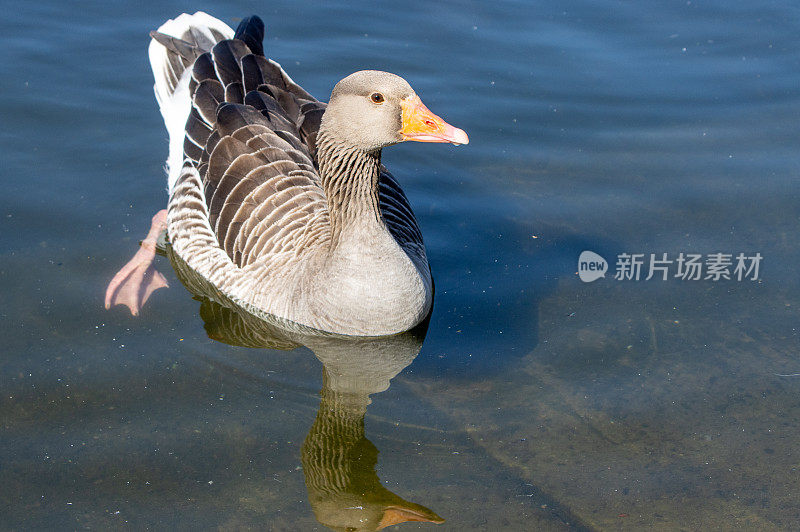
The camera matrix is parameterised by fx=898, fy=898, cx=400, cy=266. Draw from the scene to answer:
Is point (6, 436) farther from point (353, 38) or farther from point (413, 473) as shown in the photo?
point (353, 38)

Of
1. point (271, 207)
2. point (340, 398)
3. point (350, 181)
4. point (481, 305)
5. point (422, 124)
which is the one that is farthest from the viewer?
point (481, 305)

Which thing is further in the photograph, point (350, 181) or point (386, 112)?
point (350, 181)

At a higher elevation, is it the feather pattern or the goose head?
the goose head

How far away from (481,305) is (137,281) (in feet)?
8.58

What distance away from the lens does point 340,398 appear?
5.86 meters

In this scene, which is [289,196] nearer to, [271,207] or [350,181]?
[271,207]

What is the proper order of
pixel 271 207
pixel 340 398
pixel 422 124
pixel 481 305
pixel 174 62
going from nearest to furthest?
pixel 422 124
pixel 340 398
pixel 271 207
pixel 481 305
pixel 174 62

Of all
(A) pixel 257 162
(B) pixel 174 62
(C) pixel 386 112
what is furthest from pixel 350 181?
(B) pixel 174 62

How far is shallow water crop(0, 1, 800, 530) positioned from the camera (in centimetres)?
514

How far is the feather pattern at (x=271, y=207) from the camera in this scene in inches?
244

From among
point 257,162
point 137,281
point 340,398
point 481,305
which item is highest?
point 257,162

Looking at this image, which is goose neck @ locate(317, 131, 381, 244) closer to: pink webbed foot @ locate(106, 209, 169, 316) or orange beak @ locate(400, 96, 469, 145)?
orange beak @ locate(400, 96, 469, 145)

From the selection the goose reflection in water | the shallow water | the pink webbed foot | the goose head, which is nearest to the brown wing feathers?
the goose reflection in water

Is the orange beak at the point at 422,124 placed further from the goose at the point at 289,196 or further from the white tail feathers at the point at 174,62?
the white tail feathers at the point at 174,62
